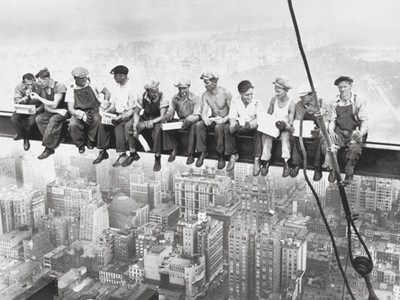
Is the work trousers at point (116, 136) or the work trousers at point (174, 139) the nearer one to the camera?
the work trousers at point (174, 139)

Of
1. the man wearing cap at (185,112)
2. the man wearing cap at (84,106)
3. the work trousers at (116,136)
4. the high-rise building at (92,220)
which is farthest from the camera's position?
the high-rise building at (92,220)

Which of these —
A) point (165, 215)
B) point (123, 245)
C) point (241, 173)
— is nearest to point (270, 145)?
point (241, 173)

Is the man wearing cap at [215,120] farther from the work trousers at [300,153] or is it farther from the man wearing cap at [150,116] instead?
the work trousers at [300,153]

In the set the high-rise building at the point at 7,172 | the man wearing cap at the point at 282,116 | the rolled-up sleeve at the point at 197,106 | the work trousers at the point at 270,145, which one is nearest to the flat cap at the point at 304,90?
the man wearing cap at the point at 282,116

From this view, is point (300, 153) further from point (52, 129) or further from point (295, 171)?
point (52, 129)

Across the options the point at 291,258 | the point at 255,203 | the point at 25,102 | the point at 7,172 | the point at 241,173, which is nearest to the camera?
the point at 25,102

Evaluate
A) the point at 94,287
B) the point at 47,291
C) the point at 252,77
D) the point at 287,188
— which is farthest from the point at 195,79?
the point at 94,287

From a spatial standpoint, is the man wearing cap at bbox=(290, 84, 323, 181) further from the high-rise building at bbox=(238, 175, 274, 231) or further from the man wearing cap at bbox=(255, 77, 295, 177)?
the high-rise building at bbox=(238, 175, 274, 231)
